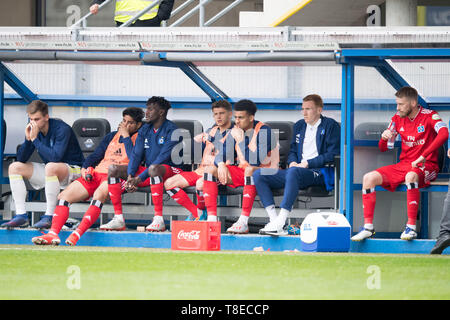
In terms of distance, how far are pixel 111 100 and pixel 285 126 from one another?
83.0 inches

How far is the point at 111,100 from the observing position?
36.3 feet

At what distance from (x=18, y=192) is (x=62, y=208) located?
0.70 metres

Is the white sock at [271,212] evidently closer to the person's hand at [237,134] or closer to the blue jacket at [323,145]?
the blue jacket at [323,145]

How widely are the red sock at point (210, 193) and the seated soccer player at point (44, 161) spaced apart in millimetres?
1582

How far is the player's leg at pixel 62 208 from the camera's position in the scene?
9055 mm

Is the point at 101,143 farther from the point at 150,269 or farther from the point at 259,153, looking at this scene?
the point at 150,269

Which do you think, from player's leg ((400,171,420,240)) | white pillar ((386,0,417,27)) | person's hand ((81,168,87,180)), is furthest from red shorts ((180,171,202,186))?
white pillar ((386,0,417,27))

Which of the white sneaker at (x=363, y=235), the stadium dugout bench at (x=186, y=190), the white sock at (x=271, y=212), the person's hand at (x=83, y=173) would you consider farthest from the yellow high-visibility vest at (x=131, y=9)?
the white sneaker at (x=363, y=235)

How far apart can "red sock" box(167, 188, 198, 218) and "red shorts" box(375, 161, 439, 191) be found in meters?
1.88

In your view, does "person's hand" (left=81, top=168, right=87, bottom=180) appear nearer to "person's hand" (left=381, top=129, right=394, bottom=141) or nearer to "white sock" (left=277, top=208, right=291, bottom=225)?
"white sock" (left=277, top=208, right=291, bottom=225)

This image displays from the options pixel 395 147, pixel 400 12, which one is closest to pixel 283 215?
pixel 395 147

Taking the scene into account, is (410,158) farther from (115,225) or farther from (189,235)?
(115,225)

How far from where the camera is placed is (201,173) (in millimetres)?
9727
